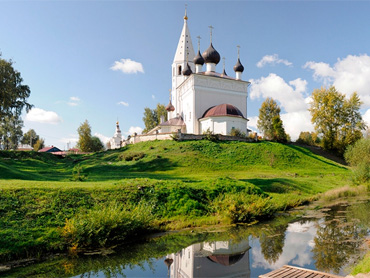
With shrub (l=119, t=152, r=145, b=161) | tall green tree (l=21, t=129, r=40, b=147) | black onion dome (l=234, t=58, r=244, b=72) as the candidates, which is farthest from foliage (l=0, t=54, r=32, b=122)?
tall green tree (l=21, t=129, r=40, b=147)

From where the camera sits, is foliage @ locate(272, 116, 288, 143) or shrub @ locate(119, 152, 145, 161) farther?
foliage @ locate(272, 116, 288, 143)

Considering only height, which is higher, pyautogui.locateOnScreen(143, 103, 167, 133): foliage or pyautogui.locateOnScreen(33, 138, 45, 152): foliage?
pyautogui.locateOnScreen(143, 103, 167, 133): foliage

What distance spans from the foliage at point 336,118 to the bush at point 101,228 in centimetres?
3252

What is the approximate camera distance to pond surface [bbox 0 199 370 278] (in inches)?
249

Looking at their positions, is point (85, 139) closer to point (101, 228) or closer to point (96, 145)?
point (96, 145)

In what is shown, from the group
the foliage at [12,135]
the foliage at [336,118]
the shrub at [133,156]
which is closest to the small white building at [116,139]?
the foliage at [12,135]

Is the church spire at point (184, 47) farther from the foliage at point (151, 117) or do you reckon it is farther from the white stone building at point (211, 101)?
the foliage at point (151, 117)

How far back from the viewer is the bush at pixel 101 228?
7.34 m

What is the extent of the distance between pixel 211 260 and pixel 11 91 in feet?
95.5

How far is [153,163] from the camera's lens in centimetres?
2344

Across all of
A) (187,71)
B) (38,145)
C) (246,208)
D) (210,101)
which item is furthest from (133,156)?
(38,145)

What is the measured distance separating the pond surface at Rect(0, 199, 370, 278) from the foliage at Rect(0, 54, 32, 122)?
26072 mm

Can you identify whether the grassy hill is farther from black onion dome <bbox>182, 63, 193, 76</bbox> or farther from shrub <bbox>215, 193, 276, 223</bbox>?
black onion dome <bbox>182, 63, 193, 76</bbox>

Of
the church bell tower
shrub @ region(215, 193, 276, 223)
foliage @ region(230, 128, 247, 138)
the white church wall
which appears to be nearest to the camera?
shrub @ region(215, 193, 276, 223)
